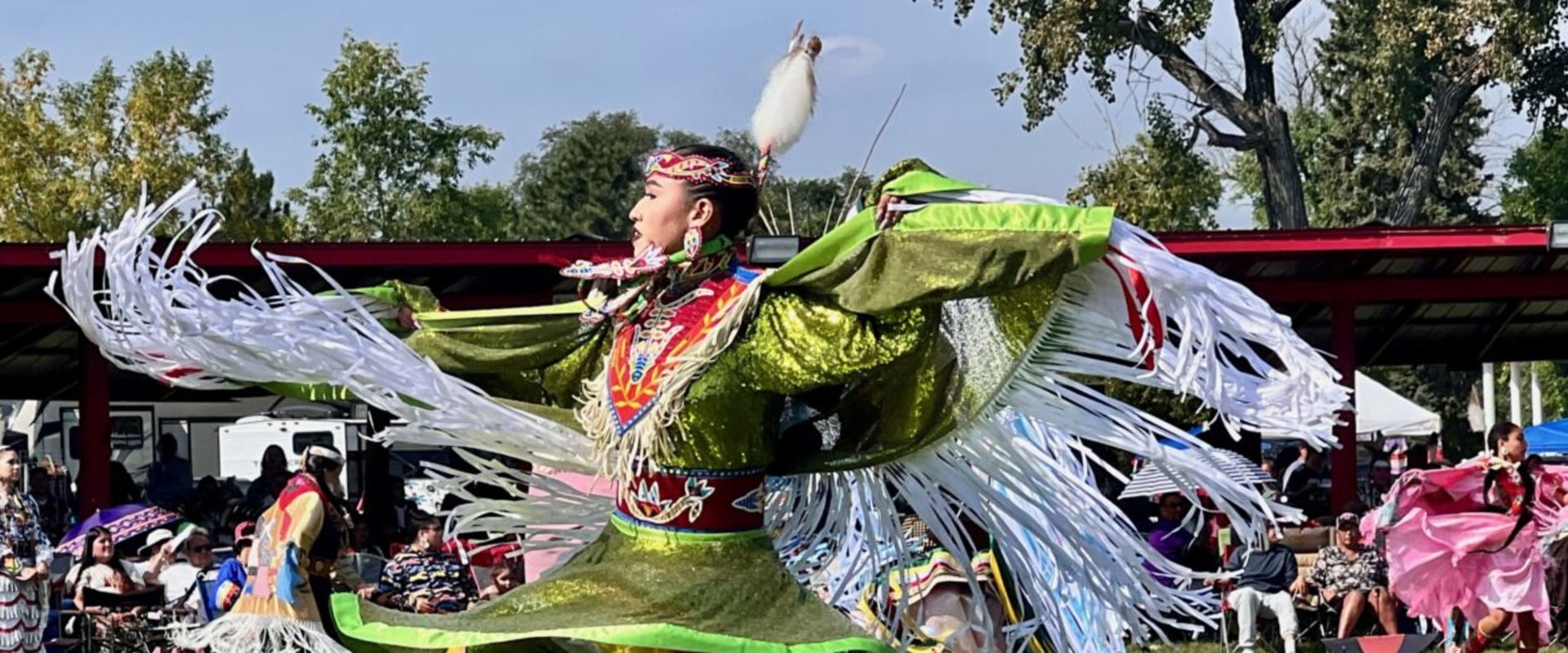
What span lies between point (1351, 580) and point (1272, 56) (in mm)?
19480

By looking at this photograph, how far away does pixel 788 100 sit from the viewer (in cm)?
463

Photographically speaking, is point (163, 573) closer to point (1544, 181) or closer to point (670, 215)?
point (670, 215)

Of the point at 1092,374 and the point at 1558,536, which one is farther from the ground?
the point at 1092,374

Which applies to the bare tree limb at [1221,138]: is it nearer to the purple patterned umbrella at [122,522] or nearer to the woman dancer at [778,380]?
the purple patterned umbrella at [122,522]

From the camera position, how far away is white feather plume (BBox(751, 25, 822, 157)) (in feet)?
15.2

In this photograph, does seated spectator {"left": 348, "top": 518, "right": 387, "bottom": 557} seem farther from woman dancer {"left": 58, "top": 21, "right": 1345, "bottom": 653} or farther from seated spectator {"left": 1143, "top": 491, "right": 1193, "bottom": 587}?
woman dancer {"left": 58, "top": 21, "right": 1345, "bottom": 653}

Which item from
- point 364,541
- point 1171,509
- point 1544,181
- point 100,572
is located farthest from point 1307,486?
point 1544,181

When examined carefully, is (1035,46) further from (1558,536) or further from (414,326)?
(414,326)

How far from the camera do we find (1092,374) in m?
4.45

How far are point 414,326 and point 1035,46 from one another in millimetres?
22987

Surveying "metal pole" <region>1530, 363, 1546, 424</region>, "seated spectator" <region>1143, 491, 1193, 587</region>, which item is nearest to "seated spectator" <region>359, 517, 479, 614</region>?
"seated spectator" <region>1143, 491, 1193, 587</region>

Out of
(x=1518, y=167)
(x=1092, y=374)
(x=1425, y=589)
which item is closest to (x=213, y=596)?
(x=1425, y=589)

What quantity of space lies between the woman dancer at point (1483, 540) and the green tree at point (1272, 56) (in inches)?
737

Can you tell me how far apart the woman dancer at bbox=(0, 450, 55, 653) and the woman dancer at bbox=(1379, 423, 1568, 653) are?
18.4 ft
